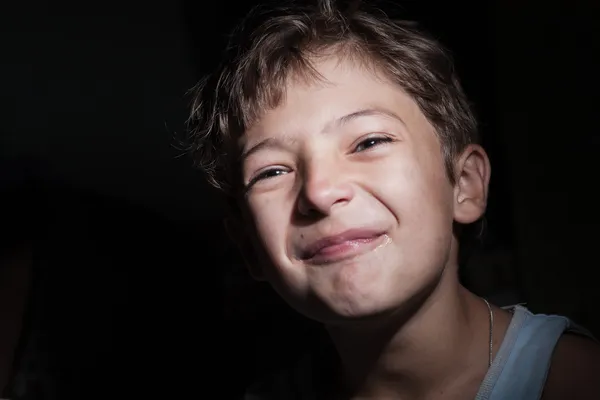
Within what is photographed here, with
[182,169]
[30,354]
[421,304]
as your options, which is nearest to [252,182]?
[421,304]

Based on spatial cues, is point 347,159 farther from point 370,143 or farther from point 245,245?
point 245,245

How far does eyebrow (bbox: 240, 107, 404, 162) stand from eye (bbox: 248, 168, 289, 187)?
27 millimetres

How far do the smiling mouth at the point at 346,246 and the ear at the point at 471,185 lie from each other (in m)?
0.16

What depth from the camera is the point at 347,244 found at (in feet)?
2.48

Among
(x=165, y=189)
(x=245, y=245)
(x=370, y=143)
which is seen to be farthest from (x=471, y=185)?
(x=165, y=189)

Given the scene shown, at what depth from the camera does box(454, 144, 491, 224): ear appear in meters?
0.89

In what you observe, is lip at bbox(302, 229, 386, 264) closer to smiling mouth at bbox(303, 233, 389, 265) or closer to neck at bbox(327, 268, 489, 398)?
smiling mouth at bbox(303, 233, 389, 265)

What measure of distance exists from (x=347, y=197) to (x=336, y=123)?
0.09 meters

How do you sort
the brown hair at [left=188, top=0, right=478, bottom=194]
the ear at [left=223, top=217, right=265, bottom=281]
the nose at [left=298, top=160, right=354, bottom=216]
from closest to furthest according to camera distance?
the nose at [left=298, top=160, right=354, bottom=216], the brown hair at [left=188, top=0, right=478, bottom=194], the ear at [left=223, top=217, right=265, bottom=281]

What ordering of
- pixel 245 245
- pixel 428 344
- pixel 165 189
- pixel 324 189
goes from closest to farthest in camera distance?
pixel 324 189 < pixel 428 344 < pixel 245 245 < pixel 165 189

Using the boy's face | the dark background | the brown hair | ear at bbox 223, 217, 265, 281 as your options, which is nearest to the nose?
the boy's face

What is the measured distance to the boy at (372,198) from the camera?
0.76 m

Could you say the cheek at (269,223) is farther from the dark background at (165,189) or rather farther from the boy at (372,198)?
the dark background at (165,189)

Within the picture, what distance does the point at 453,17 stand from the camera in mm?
1103
